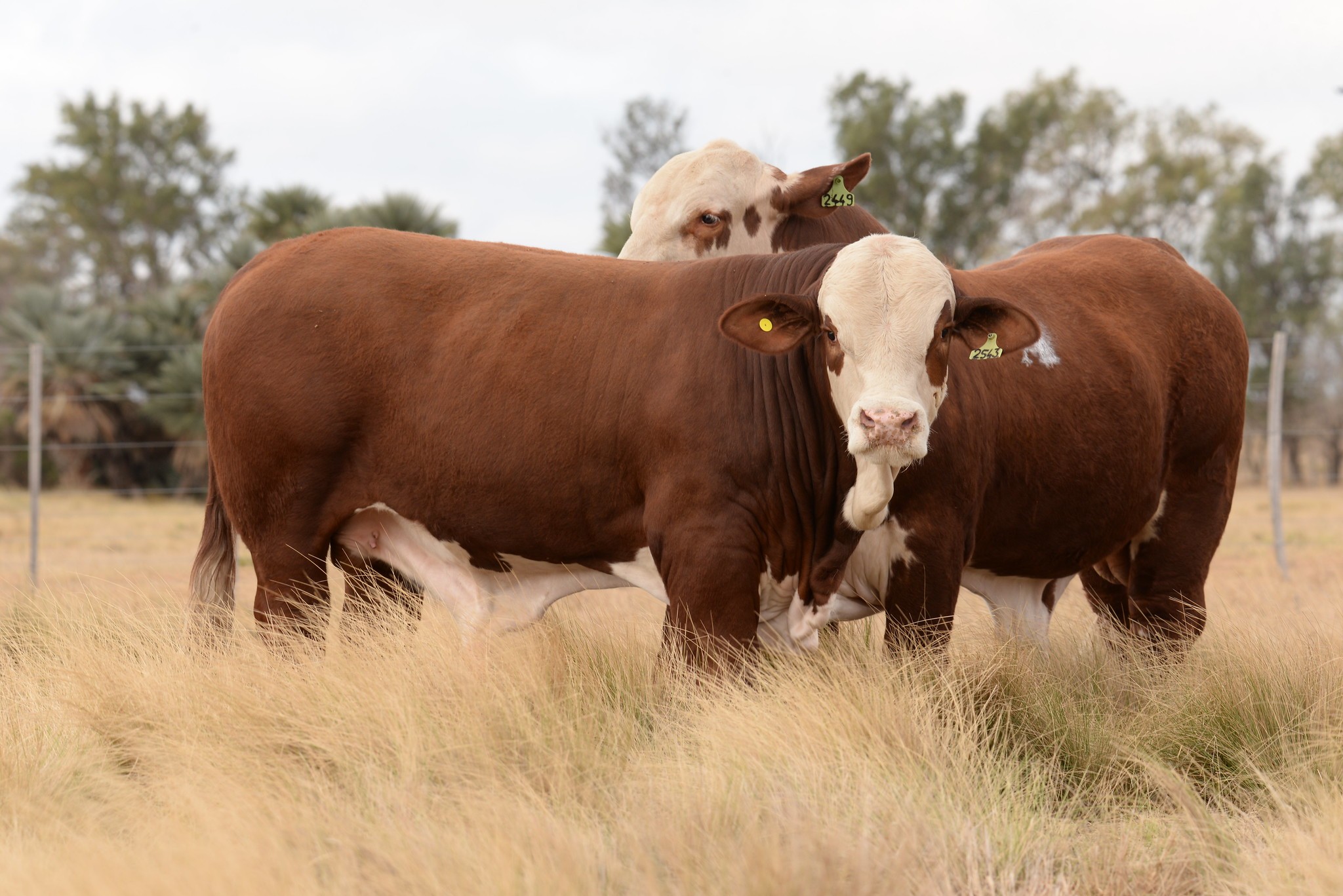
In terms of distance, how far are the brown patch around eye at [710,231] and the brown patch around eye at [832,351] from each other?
1782 millimetres

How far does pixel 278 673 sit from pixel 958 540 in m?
2.21

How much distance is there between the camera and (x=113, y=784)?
3.47 m

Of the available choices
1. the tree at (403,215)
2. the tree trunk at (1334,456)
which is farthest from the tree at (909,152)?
the tree at (403,215)

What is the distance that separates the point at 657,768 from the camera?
3.47 meters

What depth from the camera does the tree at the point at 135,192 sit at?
119 feet

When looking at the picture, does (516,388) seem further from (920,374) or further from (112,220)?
(112,220)

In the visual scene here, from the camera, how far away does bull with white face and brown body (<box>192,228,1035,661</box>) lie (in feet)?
12.8

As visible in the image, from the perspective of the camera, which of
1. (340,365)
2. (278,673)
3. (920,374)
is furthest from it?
(340,365)

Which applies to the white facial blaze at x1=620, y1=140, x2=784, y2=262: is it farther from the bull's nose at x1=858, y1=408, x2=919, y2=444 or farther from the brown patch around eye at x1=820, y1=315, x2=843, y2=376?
the bull's nose at x1=858, y1=408, x2=919, y2=444

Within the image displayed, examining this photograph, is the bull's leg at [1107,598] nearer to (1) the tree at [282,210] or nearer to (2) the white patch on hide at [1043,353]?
(2) the white patch on hide at [1043,353]

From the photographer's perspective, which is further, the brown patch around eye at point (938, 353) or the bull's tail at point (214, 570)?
the bull's tail at point (214, 570)

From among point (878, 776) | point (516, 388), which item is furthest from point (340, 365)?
point (878, 776)

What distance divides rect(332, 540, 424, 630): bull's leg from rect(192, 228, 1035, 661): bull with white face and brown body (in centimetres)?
3

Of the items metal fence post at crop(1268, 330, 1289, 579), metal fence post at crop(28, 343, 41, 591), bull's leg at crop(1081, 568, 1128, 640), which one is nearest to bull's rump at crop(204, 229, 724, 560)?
bull's leg at crop(1081, 568, 1128, 640)
